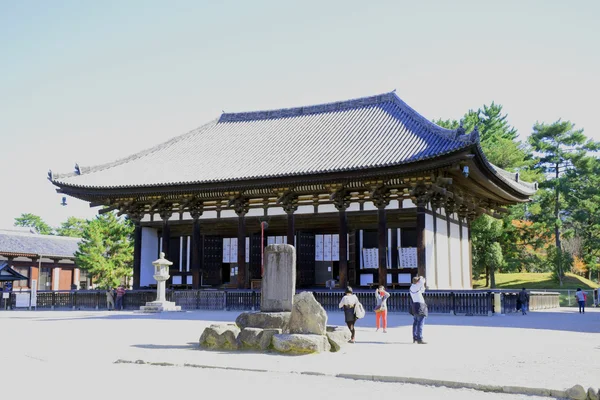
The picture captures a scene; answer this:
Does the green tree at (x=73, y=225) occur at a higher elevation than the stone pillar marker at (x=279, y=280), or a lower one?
higher

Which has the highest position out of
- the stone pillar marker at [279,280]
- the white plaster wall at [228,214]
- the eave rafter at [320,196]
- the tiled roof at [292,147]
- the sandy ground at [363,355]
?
the tiled roof at [292,147]

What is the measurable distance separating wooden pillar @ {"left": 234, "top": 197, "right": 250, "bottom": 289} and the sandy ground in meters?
9.65

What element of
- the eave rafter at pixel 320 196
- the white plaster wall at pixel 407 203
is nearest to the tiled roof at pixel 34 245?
the eave rafter at pixel 320 196

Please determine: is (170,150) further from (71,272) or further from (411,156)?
(71,272)

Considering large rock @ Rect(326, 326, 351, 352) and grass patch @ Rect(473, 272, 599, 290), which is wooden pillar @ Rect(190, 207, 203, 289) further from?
grass patch @ Rect(473, 272, 599, 290)

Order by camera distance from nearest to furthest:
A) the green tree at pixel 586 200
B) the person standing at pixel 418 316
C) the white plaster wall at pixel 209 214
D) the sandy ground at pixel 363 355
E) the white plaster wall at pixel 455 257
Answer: the sandy ground at pixel 363 355, the person standing at pixel 418 316, the white plaster wall at pixel 455 257, the white plaster wall at pixel 209 214, the green tree at pixel 586 200

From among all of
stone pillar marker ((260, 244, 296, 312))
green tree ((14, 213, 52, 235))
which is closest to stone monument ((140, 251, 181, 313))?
stone pillar marker ((260, 244, 296, 312))

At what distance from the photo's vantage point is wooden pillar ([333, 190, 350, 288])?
24.8m

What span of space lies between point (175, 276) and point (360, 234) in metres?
9.54

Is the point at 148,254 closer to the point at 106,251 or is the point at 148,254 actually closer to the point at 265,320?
the point at 106,251

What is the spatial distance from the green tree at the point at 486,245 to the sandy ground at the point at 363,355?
850 inches

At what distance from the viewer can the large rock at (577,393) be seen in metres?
7.24

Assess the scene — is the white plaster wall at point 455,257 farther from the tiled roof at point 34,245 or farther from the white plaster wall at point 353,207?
the tiled roof at point 34,245

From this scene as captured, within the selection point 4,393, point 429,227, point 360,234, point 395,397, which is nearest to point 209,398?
point 395,397
